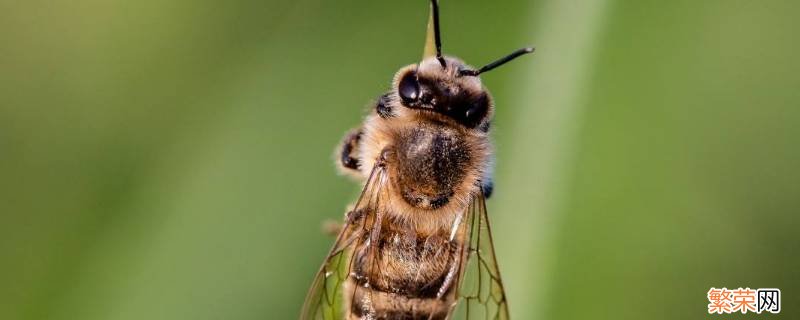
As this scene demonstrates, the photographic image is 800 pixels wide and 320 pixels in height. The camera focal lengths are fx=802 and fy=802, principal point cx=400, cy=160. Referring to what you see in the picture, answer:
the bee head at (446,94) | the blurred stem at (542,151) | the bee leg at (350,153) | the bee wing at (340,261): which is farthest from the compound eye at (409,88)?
the blurred stem at (542,151)

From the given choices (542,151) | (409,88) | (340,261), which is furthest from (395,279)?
(542,151)

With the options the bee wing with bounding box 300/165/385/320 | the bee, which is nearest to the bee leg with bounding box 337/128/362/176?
the bee

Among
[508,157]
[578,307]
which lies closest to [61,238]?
[508,157]

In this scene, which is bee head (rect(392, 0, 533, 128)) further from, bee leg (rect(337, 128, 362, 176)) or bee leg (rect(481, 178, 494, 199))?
bee leg (rect(337, 128, 362, 176))

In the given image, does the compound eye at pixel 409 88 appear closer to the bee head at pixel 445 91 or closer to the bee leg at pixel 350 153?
the bee head at pixel 445 91

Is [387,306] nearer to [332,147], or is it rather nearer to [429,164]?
[429,164]

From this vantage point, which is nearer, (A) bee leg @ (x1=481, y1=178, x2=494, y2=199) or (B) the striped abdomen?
(B) the striped abdomen
